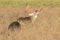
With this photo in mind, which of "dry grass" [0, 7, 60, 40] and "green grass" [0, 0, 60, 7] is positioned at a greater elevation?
"dry grass" [0, 7, 60, 40]

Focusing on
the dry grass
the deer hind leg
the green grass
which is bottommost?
the green grass

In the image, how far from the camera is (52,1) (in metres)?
13.9

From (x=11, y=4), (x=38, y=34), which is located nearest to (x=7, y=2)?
(x=11, y=4)

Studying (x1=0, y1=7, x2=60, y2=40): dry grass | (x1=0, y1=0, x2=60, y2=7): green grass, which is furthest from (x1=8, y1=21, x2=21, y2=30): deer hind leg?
(x1=0, y1=0, x2=60, y2=7): green grass

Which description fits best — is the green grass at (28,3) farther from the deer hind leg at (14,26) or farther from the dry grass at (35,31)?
the deer hind leg at (14,26)

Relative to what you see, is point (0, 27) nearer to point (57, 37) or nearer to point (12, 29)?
point (12, 29)

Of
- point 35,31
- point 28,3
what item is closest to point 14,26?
point 35,31

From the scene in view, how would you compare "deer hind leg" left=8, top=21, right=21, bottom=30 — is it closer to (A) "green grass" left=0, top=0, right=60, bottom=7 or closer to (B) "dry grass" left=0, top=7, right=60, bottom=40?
(B) "dry grass" left=0, top=7, right=60, bottom=40

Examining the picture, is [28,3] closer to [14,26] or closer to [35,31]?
[14,26]

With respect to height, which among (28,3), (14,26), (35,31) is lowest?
(28,3)

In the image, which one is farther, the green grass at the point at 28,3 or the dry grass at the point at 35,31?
the green grass at the point at 28,3

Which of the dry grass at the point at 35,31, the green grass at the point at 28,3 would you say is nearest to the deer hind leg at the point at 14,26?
the dry grass at the point at 35,31

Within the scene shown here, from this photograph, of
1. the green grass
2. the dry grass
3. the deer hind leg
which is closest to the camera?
the dry grass

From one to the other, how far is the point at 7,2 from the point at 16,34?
678cm
